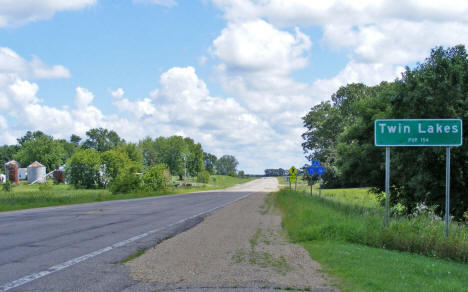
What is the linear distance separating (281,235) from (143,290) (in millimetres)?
7349

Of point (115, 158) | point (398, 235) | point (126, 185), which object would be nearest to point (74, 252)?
point (398, 235)

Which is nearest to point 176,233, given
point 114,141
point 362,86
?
point 362,86

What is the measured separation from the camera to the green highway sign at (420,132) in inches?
466

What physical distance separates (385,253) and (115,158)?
8829 centimetres

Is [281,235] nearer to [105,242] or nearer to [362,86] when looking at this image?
[105,242]

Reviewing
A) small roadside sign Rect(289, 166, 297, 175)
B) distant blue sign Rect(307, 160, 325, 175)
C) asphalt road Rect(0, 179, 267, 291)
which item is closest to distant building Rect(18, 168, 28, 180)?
small roadside sign Rect(289, 166, 297, 175)

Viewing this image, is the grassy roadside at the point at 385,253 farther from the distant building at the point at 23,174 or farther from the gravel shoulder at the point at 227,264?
the distant building at the point at 23,174

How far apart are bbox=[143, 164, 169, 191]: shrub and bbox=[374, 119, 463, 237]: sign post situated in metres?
49.6

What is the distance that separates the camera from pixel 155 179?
200ft

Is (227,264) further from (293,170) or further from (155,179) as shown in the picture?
(155,179)

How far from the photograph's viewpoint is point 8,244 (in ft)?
35.6

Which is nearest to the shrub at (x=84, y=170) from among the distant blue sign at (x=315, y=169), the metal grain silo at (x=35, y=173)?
the metal grain silo at (x=35, y=173)

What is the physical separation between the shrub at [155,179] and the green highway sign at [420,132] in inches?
1954

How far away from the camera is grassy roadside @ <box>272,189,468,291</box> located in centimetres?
691
